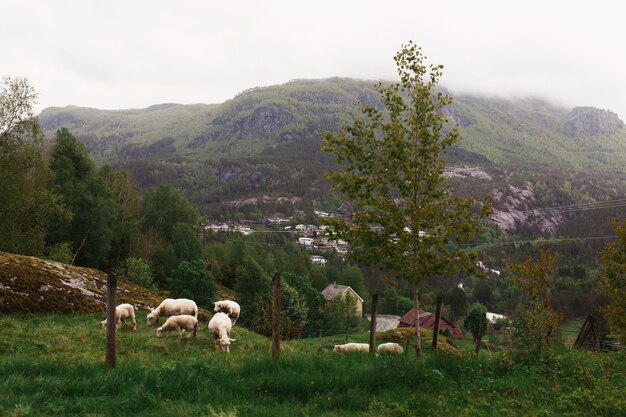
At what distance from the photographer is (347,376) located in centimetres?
1100

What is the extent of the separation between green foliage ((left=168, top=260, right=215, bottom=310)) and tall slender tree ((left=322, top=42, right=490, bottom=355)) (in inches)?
1460

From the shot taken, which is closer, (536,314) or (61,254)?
(536,314)

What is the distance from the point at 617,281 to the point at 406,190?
15.7 meters

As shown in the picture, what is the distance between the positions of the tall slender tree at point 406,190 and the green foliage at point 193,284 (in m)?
37.1

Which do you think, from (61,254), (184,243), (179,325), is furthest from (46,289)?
(184,243)

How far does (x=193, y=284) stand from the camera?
5062 cm

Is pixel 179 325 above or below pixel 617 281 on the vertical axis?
below

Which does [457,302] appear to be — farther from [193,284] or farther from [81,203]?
[81,203]

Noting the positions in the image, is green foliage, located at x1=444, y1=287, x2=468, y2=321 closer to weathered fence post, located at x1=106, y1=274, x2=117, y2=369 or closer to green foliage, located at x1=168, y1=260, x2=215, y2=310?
green foliage, located at x1=168, y1=260, x2=215, y2=310

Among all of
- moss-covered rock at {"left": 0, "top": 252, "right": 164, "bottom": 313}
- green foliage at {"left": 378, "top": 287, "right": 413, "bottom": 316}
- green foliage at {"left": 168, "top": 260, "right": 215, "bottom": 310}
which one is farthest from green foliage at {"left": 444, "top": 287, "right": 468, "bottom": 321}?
moss-covered rock at {"left": 0, "top": 252, "right": 164, "bottom": 313}

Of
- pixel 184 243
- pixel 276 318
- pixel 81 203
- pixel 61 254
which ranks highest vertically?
pixel 81 203

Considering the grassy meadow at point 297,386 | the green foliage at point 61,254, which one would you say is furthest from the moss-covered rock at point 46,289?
the green foliage at point 61,254

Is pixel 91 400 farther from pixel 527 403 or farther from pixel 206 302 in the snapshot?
pixel 206 302

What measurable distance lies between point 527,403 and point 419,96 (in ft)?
37.4
